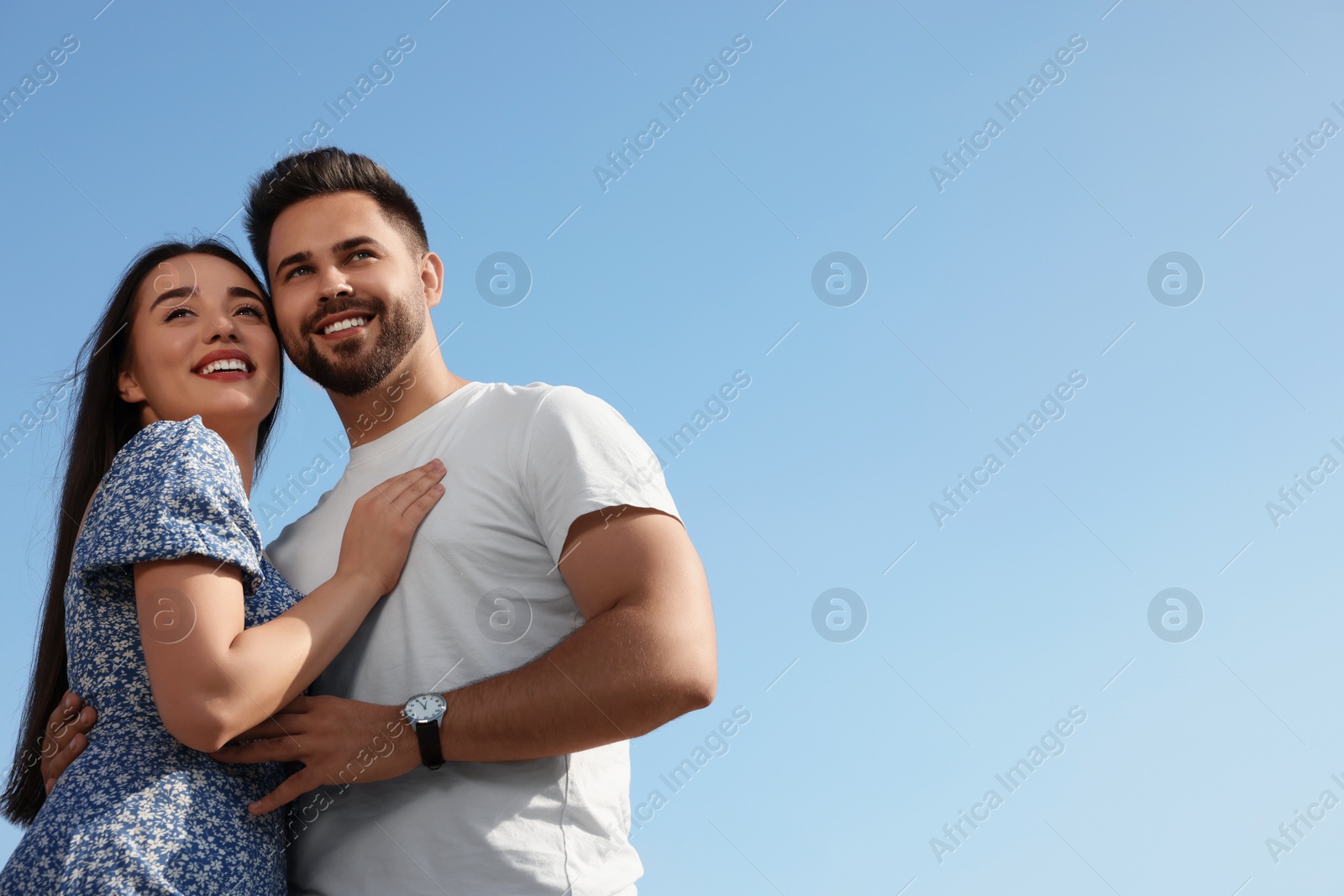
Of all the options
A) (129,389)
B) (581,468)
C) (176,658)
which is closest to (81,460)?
(129,389)

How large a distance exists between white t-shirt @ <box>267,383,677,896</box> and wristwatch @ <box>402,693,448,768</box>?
0.13 metres

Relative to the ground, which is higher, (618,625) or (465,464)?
(465,464)

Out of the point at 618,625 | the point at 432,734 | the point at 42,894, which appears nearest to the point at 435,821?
the point at 432,734

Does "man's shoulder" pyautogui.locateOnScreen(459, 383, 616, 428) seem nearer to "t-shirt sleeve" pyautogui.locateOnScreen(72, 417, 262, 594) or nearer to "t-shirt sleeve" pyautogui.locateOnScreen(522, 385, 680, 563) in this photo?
"t-shirt sleeve" pyautogui.locateOnScreen(522, 385, 680, 563)

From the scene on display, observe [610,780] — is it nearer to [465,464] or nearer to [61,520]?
[465,464]

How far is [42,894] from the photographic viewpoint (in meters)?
2.36

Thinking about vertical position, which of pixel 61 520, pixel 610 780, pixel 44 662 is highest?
pixel 61 520

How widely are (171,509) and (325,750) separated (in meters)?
0.72

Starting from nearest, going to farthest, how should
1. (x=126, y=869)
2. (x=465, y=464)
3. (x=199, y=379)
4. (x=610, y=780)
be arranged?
(x=126, y=869)
(x=610, y=780)
(x=465, y=464)
(x=199, y=379)

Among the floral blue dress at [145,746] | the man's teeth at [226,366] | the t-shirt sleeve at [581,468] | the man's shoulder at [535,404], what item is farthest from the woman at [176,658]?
the man's teeth at [226,366]

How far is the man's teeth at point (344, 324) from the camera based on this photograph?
3.64 meters

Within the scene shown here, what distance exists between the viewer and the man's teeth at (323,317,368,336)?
3637 millimetres

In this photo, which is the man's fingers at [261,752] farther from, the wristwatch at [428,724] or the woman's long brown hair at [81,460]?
the woman's long brown hair at [81,460]

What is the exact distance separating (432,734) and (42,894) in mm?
905
